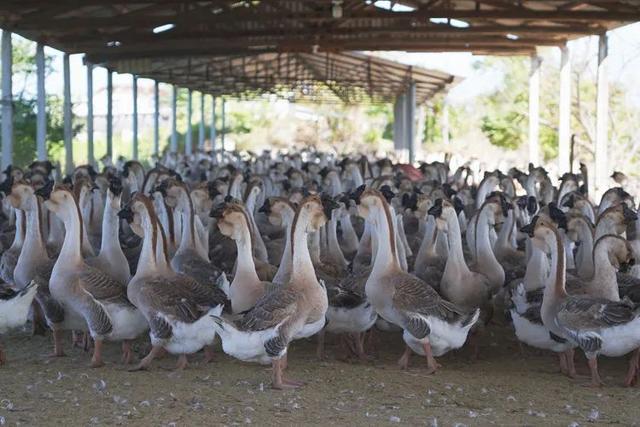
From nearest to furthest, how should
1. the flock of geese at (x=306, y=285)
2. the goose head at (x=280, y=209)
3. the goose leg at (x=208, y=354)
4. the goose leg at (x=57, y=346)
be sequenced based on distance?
1. the flock of geese at (x=306, y=285)
2. the goose leg at (x=208, y=354)
3. the goose leg at (x=57, y=346)
4. the goose head at (x=280, y=209)

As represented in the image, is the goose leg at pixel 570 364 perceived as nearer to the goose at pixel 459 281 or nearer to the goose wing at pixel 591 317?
the goose wing at pixel 591 317

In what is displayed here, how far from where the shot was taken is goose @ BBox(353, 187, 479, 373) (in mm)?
8359

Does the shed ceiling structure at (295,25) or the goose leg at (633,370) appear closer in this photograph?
the goose leg at (633,370)

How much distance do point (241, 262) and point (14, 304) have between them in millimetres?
1928

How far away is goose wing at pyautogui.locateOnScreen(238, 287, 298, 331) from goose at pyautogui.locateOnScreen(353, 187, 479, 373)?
1.01 m

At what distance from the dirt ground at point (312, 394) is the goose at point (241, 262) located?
58cm

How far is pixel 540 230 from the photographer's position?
8633 mm

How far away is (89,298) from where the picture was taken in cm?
848

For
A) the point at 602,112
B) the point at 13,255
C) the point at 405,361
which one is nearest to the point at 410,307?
the point at 405,361

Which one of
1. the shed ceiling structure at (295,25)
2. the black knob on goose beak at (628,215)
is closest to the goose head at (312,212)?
the black knob on goose beak at (628,215)

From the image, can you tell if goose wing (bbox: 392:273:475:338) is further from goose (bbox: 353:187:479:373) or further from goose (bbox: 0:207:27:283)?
goose (bbox: 0:207:27:283)

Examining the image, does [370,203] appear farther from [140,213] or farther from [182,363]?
[182,363]

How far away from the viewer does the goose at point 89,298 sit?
27.8ft

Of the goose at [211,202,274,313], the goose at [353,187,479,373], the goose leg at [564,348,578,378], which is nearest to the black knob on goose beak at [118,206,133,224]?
the goose at [211,202,274,313]
